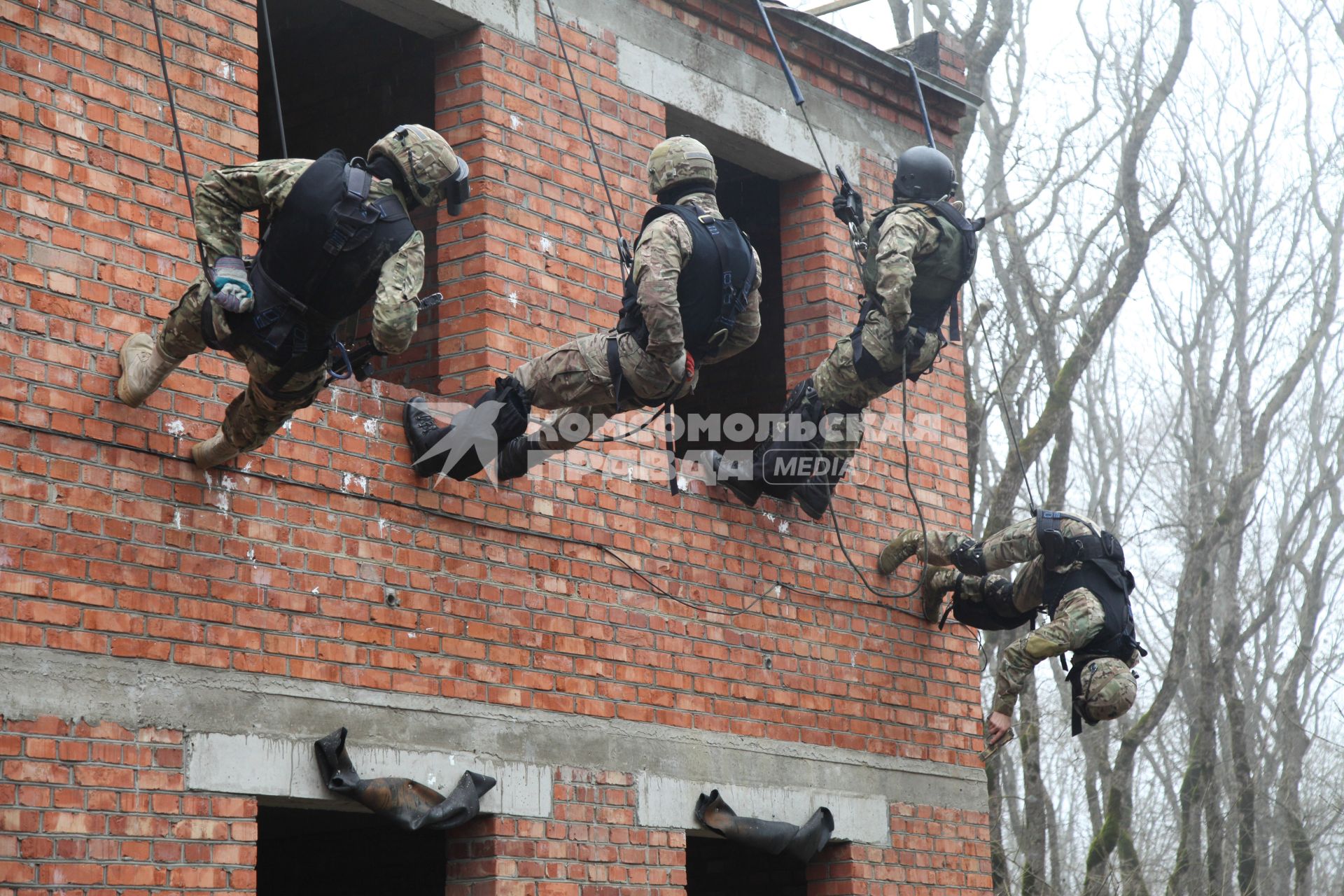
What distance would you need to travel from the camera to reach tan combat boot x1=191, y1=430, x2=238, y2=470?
610cm

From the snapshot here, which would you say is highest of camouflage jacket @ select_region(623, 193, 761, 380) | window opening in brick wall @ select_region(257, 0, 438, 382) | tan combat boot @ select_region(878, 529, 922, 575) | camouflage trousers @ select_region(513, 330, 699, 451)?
window opening in brick wall @ select_region(257, 0, 438, 382)

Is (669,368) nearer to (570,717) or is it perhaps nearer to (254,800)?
(570,717)

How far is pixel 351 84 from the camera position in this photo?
8961 millimetres

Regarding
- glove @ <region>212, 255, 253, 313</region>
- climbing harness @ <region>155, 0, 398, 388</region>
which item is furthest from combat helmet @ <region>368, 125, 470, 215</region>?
glove @ <region>212, 255, 253, 313</region>

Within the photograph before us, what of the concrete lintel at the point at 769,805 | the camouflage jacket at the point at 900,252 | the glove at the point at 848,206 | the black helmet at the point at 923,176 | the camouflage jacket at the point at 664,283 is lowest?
the concrete lintel at the point at 769,805

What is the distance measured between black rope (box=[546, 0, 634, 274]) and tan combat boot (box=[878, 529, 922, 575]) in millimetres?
2312

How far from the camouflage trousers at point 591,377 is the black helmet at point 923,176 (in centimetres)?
186

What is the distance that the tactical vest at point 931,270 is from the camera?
26.8 ft

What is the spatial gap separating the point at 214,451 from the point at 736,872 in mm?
4353

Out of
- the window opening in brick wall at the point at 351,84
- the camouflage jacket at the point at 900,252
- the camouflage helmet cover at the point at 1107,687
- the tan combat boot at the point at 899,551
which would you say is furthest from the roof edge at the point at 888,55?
the camouflage helmet cover at the point at 1107,687

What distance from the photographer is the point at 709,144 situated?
30.6 feet

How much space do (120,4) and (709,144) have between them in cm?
375

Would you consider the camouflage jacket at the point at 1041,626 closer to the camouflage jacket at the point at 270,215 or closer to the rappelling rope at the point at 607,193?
the rappelling rope at the point at 607,193

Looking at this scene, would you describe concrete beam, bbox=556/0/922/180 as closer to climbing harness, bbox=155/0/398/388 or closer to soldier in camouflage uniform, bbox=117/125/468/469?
climbing harness, bbox=155/0/398/388
